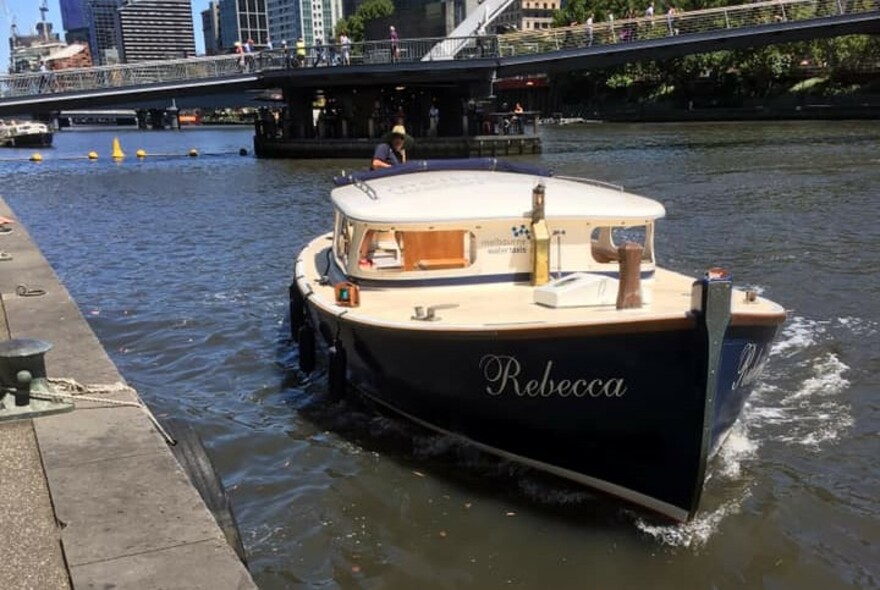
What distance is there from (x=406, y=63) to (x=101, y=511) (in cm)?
4570

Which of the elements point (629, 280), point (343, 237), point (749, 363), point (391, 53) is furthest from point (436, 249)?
point (391, 53)

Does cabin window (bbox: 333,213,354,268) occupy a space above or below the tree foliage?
below

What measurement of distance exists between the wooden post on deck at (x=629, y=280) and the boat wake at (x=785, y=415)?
182cm

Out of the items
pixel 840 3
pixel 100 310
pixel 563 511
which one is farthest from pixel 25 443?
pixel 840 3

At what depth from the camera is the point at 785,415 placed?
962 centimetres

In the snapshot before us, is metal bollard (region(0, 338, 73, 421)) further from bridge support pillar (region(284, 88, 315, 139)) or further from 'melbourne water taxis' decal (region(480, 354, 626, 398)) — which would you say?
bridge support pillar (region(284, 88, 315, 139))

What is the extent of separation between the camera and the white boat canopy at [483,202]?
912 centimetres

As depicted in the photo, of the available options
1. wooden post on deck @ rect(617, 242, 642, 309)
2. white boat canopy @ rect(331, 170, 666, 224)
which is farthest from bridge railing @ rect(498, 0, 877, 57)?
wooden post on deck @ rect(617, 242, 642, 309)

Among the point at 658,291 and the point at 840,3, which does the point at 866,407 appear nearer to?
the point at 658,291

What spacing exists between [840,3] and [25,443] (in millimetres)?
59100

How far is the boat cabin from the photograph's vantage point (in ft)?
29.8

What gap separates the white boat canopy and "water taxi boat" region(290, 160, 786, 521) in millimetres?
23

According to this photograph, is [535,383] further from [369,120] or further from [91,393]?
[369,120]

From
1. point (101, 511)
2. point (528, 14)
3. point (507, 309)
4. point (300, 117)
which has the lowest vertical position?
point (300, 117)
